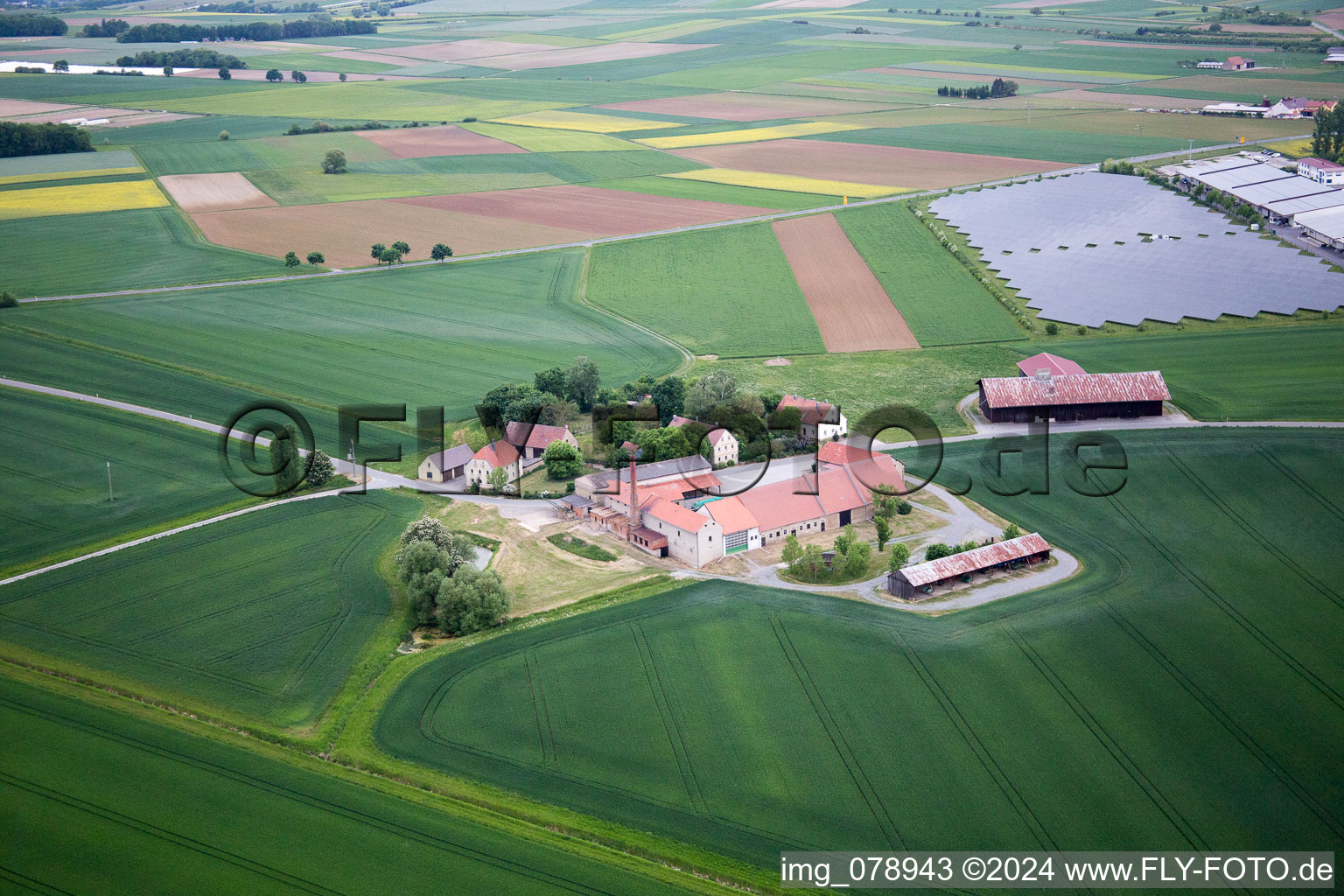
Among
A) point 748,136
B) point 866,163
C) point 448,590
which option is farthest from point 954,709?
point 748,136

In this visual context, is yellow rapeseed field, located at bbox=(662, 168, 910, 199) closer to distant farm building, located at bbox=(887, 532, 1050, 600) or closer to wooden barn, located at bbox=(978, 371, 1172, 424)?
wooden barn, located at bbox=(978, 371, 1172, 424)

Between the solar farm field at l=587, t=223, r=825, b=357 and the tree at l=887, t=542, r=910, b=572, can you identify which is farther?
the solar farm field at l=587, t=223, r=825, b=357

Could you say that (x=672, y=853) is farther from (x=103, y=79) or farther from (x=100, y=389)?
(x=103, y=79)

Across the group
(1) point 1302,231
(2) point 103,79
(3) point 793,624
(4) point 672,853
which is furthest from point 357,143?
(4) point 672,853

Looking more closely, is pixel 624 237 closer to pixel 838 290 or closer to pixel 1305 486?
pixel 838 290

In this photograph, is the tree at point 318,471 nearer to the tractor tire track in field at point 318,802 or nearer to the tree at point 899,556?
the tractor tire track in field at point 318,802

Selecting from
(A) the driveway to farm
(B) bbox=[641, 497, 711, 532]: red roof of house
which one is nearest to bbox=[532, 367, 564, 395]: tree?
(B) bbox=[641, 497, 711, 532]: red roof of house
